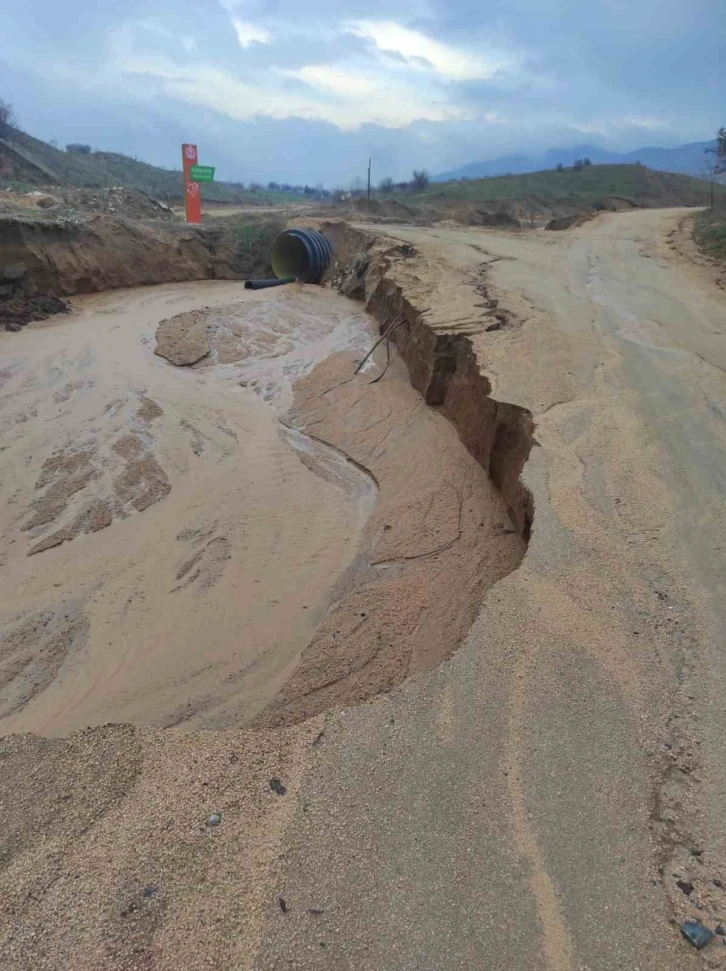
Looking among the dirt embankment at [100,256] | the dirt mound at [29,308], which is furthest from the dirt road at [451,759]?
the dirt embankment at [100,256]

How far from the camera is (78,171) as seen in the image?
111 ft

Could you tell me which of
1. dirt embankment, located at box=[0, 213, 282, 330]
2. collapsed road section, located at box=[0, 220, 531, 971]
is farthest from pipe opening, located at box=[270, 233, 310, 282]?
collapsed road section, located at box=[0, 220, 531, 971]

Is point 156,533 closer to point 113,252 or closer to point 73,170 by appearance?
point 113,252

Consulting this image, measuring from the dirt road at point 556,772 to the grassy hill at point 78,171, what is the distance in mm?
21446

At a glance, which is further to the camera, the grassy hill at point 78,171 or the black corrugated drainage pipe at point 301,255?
the grassy hill at point 78,171

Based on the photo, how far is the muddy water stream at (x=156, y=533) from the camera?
3.86m

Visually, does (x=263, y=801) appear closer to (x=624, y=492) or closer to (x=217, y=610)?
(x=217, y=610)

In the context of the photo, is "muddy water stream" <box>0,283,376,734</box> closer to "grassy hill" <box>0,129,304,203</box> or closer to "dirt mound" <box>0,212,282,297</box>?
"dirt mound" <box>0,212,282,297</box>

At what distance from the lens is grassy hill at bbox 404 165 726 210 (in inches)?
1278

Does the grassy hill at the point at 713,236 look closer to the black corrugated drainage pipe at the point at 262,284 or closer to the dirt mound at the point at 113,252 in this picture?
the black corrugated drainage pipe at the point at 262,284

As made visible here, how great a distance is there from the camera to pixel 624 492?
3781 millimetres

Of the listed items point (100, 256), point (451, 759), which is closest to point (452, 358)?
point (451, 759)

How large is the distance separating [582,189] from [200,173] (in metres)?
27.2

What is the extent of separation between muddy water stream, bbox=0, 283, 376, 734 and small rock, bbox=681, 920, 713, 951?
229 cm
